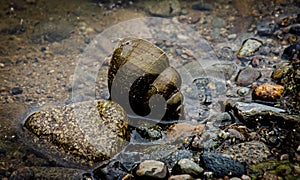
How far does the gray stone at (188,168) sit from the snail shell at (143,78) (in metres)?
0.84

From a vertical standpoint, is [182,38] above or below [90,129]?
above

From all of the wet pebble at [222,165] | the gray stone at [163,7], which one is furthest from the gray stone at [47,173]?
the gray stone at [163,7]

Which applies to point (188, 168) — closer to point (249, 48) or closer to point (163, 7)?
point (249, 48)

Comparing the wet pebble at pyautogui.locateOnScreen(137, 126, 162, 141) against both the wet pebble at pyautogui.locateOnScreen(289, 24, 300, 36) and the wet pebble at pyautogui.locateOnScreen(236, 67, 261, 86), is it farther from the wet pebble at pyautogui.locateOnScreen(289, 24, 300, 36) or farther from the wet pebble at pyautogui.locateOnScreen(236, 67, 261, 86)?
the wet pebble at pyautogui.locateOnScreen(289, 24, 300, 36)

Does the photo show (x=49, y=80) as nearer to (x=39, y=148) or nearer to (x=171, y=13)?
(x=39, y=148)

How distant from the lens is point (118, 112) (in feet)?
13.3

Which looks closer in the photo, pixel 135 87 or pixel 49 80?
pixel 135 87

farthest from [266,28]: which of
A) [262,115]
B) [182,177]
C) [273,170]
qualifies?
[182,177]

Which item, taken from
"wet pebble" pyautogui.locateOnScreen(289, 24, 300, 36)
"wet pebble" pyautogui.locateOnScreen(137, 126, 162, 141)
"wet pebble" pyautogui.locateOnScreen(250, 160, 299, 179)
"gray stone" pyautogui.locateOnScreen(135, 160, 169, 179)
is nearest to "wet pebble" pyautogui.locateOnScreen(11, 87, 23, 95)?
"wet pebble" pyautogui.locateOnScreen(137, 126, 162, 141)

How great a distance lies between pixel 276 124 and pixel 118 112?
1716 millimetres

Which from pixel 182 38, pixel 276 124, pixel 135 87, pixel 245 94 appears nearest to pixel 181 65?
pixel 182 38

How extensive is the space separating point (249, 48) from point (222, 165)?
93.6 inches

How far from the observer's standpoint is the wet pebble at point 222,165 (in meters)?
3.45

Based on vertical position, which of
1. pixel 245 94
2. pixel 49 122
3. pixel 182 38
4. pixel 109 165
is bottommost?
pixel 109 165
